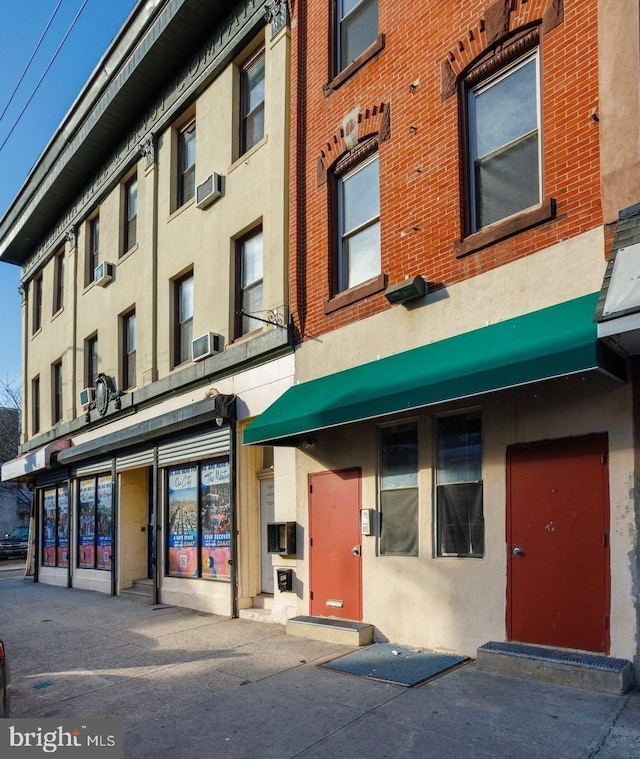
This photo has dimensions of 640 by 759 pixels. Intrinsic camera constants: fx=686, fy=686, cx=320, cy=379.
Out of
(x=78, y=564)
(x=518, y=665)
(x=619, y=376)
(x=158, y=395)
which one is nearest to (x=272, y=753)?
(x=518, y=665)

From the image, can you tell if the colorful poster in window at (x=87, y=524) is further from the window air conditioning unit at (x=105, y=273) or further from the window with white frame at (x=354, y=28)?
the window with white frame at (x=354, y=28)

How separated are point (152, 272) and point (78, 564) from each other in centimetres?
862

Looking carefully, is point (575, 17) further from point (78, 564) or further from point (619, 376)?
point (78, 564)

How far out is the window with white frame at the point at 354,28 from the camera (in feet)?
33.4

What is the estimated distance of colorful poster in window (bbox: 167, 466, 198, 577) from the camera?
13.0m

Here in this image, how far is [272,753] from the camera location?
205 inches

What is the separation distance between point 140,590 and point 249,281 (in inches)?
293

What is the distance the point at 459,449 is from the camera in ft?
26.2

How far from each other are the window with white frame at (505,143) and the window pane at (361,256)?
1.77m

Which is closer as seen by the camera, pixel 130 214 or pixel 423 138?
pixel 423 138

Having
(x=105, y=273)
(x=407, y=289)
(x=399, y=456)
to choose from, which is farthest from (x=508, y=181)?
(x=105, y=273)

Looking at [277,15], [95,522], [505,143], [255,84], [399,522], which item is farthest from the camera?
[95,522]

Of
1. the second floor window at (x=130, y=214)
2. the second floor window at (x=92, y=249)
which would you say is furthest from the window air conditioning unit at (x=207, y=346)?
the second floor window at (x=92, y=249)

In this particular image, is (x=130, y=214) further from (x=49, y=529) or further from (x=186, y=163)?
(x=49, y=529)
